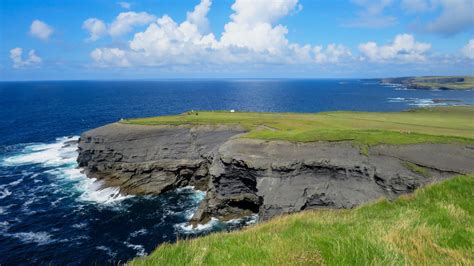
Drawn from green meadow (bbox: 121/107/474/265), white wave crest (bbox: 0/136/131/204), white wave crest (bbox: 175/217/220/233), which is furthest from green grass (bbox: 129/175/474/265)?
white wave crest (bbox: 0/136/131/204)

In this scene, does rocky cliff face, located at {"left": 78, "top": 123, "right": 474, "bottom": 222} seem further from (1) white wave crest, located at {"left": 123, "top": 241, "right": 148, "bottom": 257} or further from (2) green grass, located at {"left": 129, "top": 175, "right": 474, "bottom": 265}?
(2) green grass, located at {"left": 129, "top": 175, "right": 474, "bottom": 265}

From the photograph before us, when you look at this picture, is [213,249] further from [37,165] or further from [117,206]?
[37,165]

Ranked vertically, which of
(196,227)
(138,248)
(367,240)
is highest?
(367,240)

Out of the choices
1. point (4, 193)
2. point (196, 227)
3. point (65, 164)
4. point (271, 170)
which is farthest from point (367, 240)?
point (65, 164)

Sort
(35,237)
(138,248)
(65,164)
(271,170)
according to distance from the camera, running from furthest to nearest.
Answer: (65,164) → (271,170) → (35,237) → (138,248)

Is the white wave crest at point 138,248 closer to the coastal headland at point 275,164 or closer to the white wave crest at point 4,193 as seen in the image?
the coastal headland at point 275,164

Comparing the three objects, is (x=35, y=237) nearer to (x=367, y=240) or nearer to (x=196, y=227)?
(x=196, y=227)

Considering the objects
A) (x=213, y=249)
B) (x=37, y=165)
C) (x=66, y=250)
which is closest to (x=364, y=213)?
(x=213, y=249)
